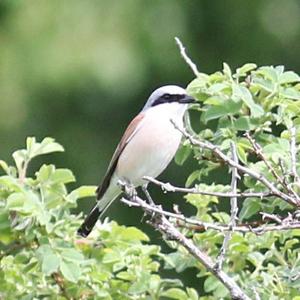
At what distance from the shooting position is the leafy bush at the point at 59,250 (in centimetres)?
299

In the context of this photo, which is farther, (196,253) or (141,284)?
(141,284)

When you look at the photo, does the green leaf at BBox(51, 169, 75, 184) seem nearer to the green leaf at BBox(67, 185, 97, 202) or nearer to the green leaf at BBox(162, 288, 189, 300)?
the green leaf at BBox(67, 185, 97, 202)

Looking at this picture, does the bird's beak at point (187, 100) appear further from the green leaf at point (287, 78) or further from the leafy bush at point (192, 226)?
the green leaf at point (287, 78)

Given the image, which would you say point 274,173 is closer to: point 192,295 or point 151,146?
point 192,295

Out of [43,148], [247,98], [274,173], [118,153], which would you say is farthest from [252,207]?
[118,153]

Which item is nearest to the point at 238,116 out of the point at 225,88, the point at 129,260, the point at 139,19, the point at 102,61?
the point at 225,88

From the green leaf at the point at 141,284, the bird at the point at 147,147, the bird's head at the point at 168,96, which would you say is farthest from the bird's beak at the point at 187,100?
the green leaf at the point at 141,284

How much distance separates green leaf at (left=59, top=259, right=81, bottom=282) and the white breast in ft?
3.05

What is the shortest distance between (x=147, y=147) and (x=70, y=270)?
1045 millimetres

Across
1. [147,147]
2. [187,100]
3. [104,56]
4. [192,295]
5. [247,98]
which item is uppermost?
[247,98]

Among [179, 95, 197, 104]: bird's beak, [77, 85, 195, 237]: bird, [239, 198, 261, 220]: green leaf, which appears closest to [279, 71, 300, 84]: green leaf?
[239, 198, 261, 220]: green leaf

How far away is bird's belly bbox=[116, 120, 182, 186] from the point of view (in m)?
3.87

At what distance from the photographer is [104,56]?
802 cm

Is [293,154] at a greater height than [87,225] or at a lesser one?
greater
